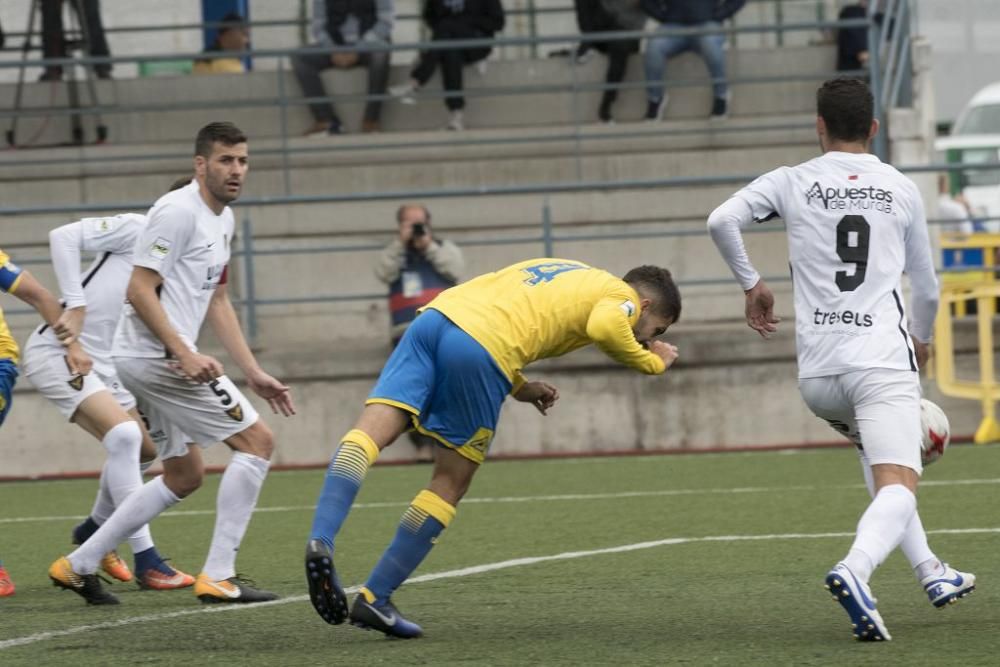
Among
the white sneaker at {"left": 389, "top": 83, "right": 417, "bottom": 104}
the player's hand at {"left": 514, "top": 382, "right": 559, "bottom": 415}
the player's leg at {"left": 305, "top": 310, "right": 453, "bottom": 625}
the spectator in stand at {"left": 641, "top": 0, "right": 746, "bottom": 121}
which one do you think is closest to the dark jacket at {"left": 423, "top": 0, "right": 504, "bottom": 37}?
the white sneaker at {"left": 389, "top": 83, "right": 417, "bottom": 104}

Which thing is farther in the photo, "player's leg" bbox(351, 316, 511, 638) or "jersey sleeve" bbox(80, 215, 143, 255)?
"jersey sleeve" bbox(80, 215, 143, 255)

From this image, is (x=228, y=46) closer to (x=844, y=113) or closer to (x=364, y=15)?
(x=364, y=15)

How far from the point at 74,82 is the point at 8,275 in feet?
40.1

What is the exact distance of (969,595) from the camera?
23.3 feet

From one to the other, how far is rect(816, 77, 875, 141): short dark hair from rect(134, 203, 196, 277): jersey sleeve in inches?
108

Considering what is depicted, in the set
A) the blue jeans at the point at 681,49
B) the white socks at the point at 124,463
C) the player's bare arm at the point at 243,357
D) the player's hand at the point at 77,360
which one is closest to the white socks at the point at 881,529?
the player's bare arm at the point at 243,357

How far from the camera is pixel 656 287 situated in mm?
6566

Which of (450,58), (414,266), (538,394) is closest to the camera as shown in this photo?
(538,394)

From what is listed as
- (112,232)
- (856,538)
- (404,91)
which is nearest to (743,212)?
(856,538)

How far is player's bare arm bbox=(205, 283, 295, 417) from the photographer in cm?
765

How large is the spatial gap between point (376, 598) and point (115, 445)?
2.26m

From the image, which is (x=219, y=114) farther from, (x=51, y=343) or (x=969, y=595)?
(x=969, y=595)

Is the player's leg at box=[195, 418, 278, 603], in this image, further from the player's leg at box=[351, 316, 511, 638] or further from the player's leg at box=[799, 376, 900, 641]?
the player's leg at box=[799, 376, 900, 641]

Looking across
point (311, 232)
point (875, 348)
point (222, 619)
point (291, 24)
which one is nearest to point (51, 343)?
point (222, 619)
